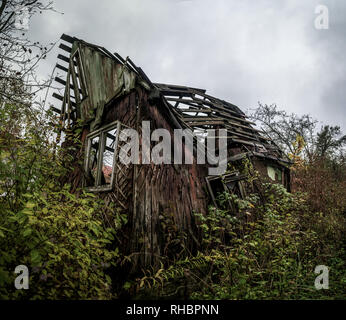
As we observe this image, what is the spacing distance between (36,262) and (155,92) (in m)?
4.00

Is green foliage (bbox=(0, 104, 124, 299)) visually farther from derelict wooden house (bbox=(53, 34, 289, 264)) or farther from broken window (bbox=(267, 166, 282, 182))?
broken window (bbox=(267, 166, 282, 182))

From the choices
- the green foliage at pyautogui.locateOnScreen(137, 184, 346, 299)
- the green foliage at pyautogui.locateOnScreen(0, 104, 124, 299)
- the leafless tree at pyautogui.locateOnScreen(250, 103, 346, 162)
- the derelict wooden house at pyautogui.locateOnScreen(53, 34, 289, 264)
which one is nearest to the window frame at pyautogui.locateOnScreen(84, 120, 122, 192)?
the derelict wooden house at pyautogui.locateOnScreen(53, 34, 289, 264)

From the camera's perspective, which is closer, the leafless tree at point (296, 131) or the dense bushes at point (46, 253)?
the dense bushes at point (46, 253)

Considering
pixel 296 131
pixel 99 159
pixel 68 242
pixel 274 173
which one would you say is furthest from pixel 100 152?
pixel 296 131

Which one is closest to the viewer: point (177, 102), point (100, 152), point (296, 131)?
point (100, 152)

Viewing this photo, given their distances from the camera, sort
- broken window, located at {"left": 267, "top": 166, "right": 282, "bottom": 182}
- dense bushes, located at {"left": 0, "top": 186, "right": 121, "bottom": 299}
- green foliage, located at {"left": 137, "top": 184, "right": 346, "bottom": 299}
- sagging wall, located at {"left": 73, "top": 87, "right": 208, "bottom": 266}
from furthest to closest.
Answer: broken window, located at {"left": 267, "top": 166, "right": 282, "bottom": 182}, sagging wall, located at {"left": 73, "top": 87, "right": 208, "bottom": 266}, green foliage, located at {"left": 137, "top": 184, "right": 346, "bottom": 299}, dense bushes, located at {"left": 0, "top": 186, "right": 121, "bottom": 299}

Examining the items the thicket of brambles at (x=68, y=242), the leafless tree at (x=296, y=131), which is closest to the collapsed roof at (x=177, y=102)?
the thicket of brambles at (x=68, y=242)

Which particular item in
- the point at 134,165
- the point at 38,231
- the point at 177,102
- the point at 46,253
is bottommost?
the point at 46,253

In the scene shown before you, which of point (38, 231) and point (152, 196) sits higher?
point (152, 196)

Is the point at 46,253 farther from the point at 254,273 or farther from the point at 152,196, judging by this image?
the point at 254,273

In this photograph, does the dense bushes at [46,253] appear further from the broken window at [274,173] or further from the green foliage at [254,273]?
the broken window at [274,173]

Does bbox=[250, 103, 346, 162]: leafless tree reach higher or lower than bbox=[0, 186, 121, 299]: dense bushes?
higher

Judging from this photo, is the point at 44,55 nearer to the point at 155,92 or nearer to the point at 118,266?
the point at 155,92
